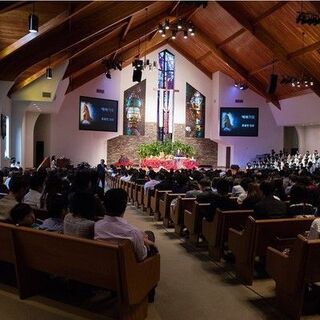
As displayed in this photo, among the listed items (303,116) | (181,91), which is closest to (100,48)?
(181,91)

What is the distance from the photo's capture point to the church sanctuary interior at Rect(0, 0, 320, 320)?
304 centimetres

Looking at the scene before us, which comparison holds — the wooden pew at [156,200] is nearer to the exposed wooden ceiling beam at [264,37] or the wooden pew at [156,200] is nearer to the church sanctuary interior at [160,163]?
the church sanctuary interior at [160,163]

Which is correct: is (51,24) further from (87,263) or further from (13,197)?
(87,263)

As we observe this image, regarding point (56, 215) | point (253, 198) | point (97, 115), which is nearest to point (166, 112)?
point (97, 115)

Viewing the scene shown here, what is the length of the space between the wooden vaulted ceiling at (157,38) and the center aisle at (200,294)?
4099 mm

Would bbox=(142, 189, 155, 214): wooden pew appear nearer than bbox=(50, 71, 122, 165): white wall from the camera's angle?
Yes

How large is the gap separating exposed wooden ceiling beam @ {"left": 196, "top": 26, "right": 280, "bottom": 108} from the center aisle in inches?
561

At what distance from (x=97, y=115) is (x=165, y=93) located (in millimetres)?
4200

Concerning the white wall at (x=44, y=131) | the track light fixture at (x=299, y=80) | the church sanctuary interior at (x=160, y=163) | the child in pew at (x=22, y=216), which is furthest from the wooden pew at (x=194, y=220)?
the white wall at (x=44, y=131)

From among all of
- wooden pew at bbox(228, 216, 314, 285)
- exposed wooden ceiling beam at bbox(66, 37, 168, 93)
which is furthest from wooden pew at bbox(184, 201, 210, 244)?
exposed wooden ceiling beam at bbox(66, 37, 168, 93)

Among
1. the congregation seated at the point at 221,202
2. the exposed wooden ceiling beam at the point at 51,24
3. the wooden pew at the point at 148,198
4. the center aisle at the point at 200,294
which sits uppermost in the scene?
the exposed wooden ceiling beam at the point at 51,24

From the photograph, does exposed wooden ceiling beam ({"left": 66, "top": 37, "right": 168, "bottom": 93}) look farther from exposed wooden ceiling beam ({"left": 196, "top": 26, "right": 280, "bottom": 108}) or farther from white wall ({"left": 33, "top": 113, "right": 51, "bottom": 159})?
exposed wooden ceiling beam ({"left": 196, "top": 26, "right": 280, "bottom": 108})

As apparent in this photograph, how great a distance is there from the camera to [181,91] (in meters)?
20.6

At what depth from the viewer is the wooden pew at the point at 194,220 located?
5.09 metres
